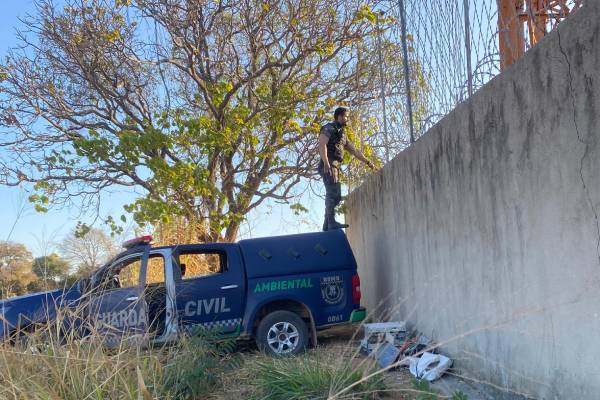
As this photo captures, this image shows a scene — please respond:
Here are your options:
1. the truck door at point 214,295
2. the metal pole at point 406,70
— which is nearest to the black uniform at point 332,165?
the truck door at point 214,295

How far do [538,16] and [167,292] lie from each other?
5.22 meters

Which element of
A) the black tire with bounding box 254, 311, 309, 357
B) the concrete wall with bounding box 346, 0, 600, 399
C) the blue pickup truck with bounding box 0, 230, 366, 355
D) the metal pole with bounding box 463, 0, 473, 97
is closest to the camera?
the concrete wall with bounding box 346, 0, 600, 399

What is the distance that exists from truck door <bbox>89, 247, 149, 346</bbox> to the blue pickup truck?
0.02 m

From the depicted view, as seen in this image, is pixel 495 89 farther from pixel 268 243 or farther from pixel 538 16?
pixel 268 243

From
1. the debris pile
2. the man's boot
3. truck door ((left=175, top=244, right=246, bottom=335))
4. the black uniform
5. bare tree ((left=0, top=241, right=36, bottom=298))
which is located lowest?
the debris pile

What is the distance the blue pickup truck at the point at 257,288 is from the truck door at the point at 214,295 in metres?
0.01

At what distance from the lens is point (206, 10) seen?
12336 mm

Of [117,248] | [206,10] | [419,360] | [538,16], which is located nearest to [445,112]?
[538,16]

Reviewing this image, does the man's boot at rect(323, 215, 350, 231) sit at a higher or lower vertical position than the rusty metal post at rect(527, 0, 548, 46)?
lower

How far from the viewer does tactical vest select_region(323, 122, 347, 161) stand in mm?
9108

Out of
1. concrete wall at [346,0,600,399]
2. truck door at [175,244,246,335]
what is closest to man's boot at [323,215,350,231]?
truck door at [175,244,246,335]

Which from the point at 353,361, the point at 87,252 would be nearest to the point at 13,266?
the point at 87,252

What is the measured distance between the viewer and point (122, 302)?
259 inches

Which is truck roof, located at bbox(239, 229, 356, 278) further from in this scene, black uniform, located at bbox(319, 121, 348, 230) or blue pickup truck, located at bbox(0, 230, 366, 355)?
black uniform, located at bbox(319, 121, 348, 230)
